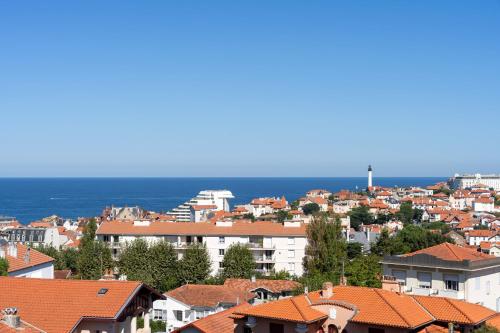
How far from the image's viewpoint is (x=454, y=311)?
2102 centimetres

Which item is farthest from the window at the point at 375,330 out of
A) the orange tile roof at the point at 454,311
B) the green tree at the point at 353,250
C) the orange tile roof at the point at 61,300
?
the green tree at the point at 353,250

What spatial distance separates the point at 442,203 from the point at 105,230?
9880 centimetres

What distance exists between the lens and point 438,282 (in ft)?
109

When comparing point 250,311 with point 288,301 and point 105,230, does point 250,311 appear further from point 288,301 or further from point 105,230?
point 105,230

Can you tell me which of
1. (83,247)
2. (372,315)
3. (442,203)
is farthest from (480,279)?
(442,203)

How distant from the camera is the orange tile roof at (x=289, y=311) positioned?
67.4 feet

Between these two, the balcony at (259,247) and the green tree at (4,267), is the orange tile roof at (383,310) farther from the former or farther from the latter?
the balcony at (259,247)

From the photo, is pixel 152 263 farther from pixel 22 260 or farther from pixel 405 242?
pixel 405 242

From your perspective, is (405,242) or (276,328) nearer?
(276,328)

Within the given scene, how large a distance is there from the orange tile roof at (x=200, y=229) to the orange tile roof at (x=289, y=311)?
35.9 m

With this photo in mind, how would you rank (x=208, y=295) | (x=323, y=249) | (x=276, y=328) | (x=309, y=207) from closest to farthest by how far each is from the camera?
(x=276, y=328) → (x=208, y=295) → (x=323, y=249) → (x=309, y=207)

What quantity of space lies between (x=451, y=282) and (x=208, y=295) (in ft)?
46.1

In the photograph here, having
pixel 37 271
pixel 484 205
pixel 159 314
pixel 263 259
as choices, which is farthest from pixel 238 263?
pixel 484 205

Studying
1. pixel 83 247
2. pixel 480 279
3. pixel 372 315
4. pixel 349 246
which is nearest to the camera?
pixel 372 315
